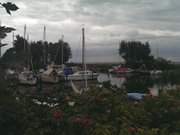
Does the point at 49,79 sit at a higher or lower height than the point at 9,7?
lower

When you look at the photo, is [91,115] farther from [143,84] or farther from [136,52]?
[136,52]

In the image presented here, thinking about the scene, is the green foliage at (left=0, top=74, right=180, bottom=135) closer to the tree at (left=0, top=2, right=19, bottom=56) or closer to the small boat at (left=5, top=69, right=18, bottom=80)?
the small boat at (left=5, top=69, right=18, bottom=80)

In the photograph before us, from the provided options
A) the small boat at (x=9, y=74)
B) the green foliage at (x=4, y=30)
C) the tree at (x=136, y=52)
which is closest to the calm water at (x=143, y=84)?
the small boat at (x=9, y=74)

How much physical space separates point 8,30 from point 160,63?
103 metres

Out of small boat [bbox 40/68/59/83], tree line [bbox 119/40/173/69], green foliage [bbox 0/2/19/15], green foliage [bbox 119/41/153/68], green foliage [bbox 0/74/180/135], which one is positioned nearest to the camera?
green foliage [bbox 0/2/19/15]

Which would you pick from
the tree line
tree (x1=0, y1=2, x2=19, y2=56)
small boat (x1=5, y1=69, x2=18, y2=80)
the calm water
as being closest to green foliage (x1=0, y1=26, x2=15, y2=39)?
tree (x1=0, y1=2, x2=19, y2=56)

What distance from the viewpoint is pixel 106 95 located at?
628 cm

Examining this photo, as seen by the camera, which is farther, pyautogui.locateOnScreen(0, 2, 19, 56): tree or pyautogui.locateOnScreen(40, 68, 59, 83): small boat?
pyautogui.locateOnScreen(40, 68, 59, 83): small boat

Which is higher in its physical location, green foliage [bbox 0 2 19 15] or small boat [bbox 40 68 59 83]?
green foliage [bbox 0 2 19 15]

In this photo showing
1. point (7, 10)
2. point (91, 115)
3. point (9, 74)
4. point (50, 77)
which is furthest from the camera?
point (50, 77)

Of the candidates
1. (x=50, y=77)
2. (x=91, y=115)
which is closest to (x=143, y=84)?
(x=50, y=77)

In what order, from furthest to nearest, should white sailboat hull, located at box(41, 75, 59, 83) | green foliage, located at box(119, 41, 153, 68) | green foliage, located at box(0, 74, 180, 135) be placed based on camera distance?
green foliage, located at box(119, 41, 153, 68) → white sailboat hull, located at box(41, 75, 59, 83) → green foliage, located at box(0, 74, 180, 135)

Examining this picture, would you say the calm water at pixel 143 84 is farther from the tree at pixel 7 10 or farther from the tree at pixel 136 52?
the tree at pixel 136 52

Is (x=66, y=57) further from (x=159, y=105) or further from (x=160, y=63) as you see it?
(x=159, y=105)
